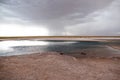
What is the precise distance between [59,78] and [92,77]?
8.95 ft

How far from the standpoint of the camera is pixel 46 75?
12523 mm

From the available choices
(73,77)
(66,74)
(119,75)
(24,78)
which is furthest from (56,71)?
(119,75)

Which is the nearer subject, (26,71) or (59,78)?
(59,78)

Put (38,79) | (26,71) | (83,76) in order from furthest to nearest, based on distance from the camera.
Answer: (26,71), (83,76), (38,79)

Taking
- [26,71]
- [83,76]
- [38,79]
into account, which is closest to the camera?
[38,79]

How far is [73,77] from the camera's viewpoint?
12.0 metres

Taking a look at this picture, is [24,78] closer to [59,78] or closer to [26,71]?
[26,71]

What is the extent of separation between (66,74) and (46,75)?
1.74 m

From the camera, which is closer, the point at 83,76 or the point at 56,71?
the point at 83,76

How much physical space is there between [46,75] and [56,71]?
1.39 m

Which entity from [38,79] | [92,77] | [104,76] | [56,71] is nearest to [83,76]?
[92,77]

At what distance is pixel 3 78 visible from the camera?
38.3ft

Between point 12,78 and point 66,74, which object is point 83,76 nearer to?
point 66,74

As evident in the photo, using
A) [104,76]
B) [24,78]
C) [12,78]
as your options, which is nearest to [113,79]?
[104,76]
